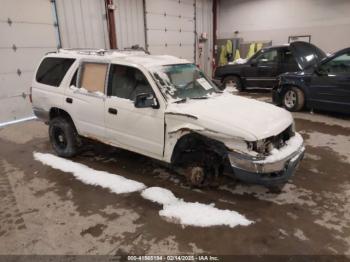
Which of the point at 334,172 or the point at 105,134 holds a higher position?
the point at 105,134

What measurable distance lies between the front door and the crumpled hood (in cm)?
32

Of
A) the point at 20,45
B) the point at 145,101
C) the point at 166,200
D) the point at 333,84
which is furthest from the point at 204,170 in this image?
the point at 20,45

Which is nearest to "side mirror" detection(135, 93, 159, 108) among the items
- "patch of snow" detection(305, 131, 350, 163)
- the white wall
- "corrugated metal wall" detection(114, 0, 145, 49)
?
"patch of snow" detection(305, 131, 350, 163)

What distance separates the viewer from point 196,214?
115 inches

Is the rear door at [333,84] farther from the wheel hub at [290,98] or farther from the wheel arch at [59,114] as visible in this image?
the wheel arch at [59,114]

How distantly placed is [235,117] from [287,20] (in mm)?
10999

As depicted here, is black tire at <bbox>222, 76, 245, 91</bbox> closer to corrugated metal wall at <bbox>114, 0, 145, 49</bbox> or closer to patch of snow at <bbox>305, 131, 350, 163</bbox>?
corrugated metal wall at <bbox>114, 0, 145, 49</bbox>

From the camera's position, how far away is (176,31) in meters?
11.6

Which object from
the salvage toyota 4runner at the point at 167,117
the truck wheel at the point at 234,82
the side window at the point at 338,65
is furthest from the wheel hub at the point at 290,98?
the salvage toyota 4runner at the point at 167,117

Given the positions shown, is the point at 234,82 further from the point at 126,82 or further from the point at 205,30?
the point at 126,82

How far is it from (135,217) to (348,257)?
1.95 m

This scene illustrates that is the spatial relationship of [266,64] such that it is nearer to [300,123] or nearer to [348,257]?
[300,123]

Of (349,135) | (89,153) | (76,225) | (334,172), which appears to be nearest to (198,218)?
(76,225)

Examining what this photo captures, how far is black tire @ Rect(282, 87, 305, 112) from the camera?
681cm
